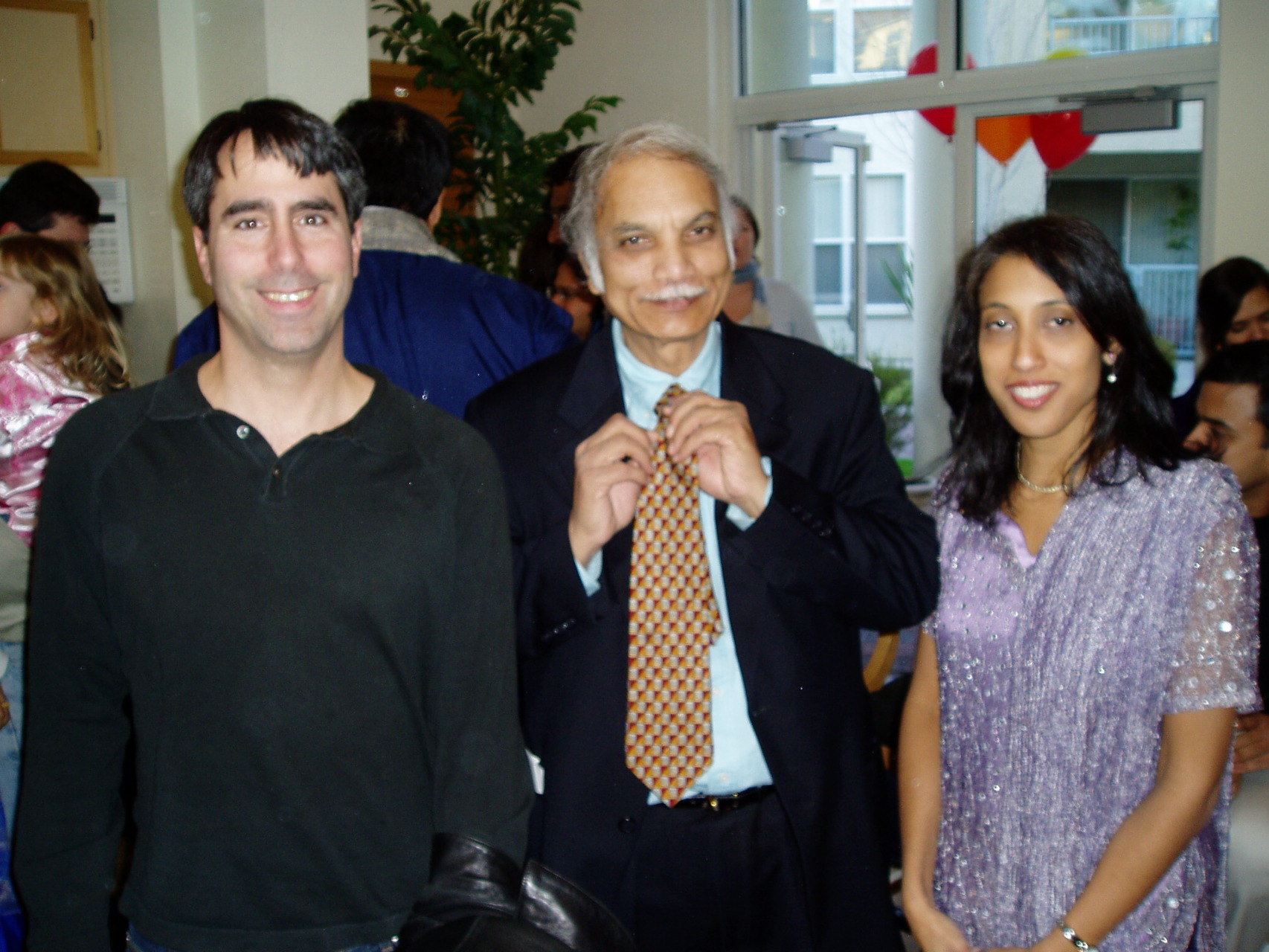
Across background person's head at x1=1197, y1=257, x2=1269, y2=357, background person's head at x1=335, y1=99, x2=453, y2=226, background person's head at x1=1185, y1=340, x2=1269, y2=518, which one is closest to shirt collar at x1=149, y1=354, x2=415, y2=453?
background person's head at x1=335, y1=99, x2=453, y2=226

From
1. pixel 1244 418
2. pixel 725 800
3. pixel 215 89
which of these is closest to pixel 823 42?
pixel 215 89

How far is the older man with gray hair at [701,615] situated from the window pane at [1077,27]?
417 cm

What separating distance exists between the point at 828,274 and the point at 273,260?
5.40 m

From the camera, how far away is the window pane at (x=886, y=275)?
20.0ft

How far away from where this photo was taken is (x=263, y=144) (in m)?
1.29

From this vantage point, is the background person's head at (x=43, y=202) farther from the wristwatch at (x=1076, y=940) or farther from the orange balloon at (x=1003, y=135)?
the orange balloon at (x=1003, y=135)

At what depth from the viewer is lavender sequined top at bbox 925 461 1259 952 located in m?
1.44

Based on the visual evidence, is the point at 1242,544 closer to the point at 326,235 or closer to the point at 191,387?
the point at 326,235

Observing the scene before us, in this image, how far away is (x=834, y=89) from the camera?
5.89 metres

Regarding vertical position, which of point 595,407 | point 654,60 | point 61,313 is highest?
point 654,60

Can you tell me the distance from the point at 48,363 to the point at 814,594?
6.21ft

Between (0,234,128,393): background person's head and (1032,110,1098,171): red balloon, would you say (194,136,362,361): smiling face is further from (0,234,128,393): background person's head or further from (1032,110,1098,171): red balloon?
(1032,110,1098,171): red balloon

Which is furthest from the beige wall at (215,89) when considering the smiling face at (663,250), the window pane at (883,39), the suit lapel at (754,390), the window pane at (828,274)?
the suit lapel at (754,390)

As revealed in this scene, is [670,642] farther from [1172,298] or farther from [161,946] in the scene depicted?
[1172,298]
